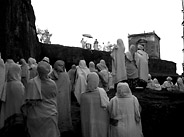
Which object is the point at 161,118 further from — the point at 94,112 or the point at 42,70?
the point at 42,70

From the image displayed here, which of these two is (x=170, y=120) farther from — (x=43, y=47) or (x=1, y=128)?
(x=43, y=47)

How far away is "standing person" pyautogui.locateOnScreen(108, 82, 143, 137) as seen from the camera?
6.69 m

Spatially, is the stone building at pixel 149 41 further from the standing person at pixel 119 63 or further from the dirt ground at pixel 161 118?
the dirt ground at pixel 161 118

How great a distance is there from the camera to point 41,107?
5.80 meters

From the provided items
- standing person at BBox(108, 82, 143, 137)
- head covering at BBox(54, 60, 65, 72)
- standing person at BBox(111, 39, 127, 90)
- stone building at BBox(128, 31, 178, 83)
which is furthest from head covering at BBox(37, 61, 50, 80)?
stone building at BBox(128, 31, 178, 83)

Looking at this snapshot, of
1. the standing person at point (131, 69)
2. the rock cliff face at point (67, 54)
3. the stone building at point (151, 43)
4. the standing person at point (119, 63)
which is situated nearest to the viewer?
the standing person at point (119, 63)

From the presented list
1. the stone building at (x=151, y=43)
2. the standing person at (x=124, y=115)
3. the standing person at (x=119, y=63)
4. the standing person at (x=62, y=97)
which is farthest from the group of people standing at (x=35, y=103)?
the stone building at (x=151, y=43)

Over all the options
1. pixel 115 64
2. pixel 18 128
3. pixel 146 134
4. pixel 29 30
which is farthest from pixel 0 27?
pixel 146 134

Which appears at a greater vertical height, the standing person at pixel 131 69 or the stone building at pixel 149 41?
the stone building at pixel 149 41

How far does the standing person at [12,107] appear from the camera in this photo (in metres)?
6.84

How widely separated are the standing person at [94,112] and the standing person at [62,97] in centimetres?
57

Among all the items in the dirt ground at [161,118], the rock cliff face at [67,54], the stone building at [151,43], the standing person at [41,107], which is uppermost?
the stone building at [151,43]

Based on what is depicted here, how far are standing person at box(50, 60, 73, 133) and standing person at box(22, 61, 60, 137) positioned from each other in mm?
1350

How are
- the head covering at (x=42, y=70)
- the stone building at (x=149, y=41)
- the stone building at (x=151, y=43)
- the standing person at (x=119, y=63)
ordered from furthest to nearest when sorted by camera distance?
the stone building at (x=149, y=41) → the stone building at (x=151, y=43) → the standing person at (x=119, y=63) → the head covering at (x=42, y=70)
